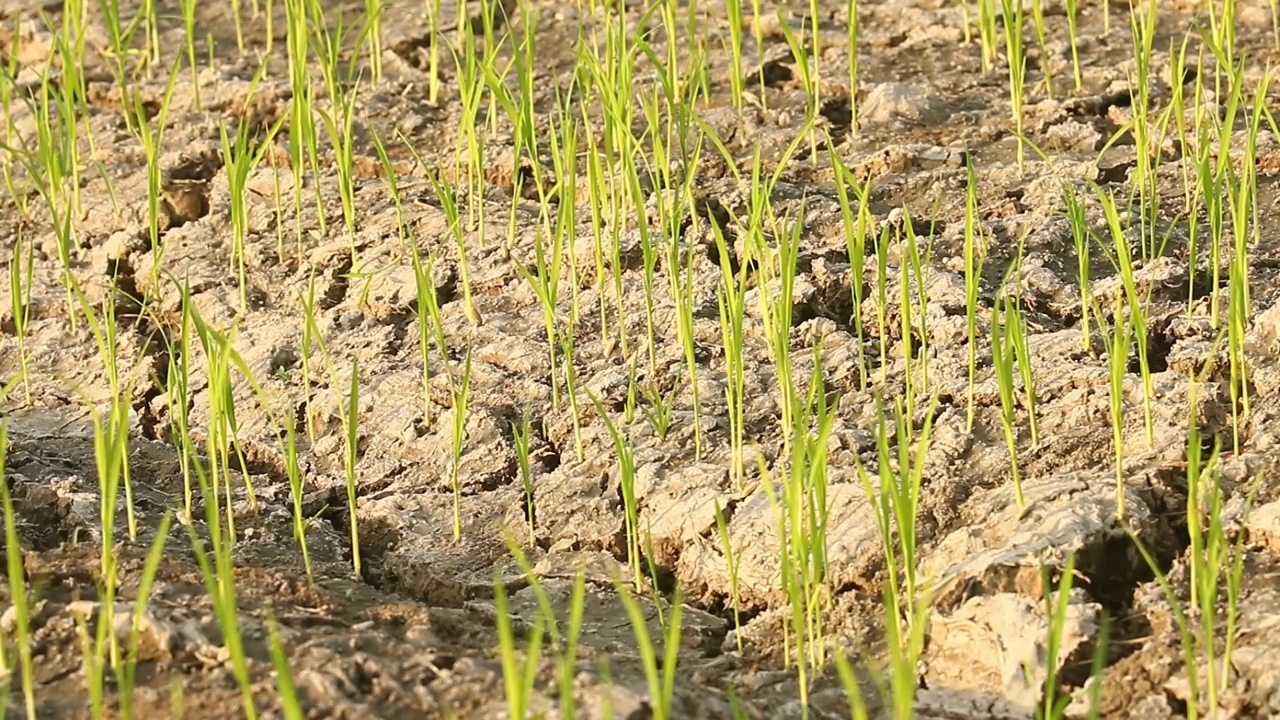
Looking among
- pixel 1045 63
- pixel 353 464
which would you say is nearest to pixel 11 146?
pixel 353 464

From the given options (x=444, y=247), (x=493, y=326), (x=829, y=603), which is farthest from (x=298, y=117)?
(x=829, y=603)

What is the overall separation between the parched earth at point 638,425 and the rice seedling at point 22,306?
0.02 metres

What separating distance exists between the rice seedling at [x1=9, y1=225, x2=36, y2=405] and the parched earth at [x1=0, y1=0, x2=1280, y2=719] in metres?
0.02

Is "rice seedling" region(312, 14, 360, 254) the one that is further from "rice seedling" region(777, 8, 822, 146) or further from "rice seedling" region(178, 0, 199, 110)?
"rice seedling" region(777, 8, 822, 146)

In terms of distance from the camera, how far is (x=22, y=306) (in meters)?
2.51

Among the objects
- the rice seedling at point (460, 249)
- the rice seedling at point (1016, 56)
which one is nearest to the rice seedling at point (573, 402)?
the rice seedling at point (460, 249)

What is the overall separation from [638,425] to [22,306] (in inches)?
41.0

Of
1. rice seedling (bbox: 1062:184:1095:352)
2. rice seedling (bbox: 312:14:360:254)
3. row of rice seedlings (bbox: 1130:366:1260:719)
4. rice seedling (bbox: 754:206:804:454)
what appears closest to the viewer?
row of rice seedlings (bbox: 1130:366:1260:719)

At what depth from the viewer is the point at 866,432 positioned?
6.58 ft

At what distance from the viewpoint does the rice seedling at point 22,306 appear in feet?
7.36

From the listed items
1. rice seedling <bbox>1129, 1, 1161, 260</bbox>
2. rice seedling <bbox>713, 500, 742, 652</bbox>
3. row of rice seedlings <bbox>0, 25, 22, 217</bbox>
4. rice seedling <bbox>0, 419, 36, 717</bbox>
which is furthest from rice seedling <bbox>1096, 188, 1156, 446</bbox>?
row of rice seedlings <bbox>0, 25, 22, 217</bbox>

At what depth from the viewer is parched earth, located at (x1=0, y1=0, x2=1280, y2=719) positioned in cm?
158

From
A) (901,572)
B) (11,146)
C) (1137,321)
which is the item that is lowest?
(901,572)

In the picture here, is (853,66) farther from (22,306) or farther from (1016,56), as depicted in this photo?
(22,306)
